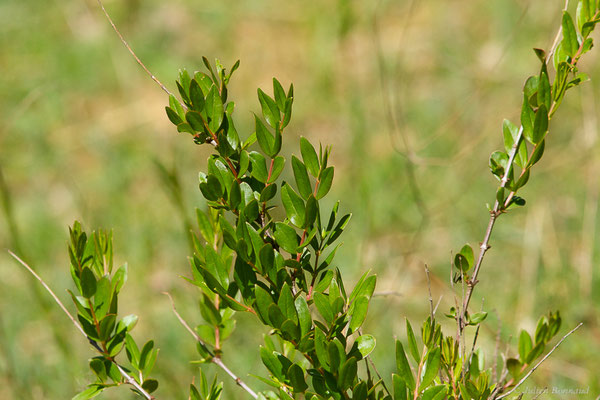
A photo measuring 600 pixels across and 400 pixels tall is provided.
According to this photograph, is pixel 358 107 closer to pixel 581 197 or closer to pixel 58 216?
pixel 581 197

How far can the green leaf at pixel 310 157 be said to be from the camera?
112 cm

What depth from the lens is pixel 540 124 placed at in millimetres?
1103

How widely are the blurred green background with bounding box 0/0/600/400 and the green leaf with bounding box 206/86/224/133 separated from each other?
2.80 feet

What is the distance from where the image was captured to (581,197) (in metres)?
3.25

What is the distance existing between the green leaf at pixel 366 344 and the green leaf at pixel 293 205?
0.21 m

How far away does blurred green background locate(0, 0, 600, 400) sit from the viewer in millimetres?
2684

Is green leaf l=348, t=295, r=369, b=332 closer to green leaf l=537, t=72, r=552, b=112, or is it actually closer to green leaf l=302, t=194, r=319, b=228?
green leaf l=302, t=194, r=319, b=228

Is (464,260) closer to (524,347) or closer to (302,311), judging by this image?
(524,347)

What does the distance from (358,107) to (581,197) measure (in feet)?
3.75

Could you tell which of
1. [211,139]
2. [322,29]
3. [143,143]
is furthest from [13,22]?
[211,139]

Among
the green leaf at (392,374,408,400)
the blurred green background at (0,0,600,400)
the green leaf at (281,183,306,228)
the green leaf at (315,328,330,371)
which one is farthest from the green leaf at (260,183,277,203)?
the blurred green background at (0,0,600,400)

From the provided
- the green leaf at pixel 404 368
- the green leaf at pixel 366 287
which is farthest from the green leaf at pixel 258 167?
the green leaf at pixel 404 368

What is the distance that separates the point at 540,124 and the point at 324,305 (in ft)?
1.42

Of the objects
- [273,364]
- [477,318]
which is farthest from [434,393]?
[273,364]
